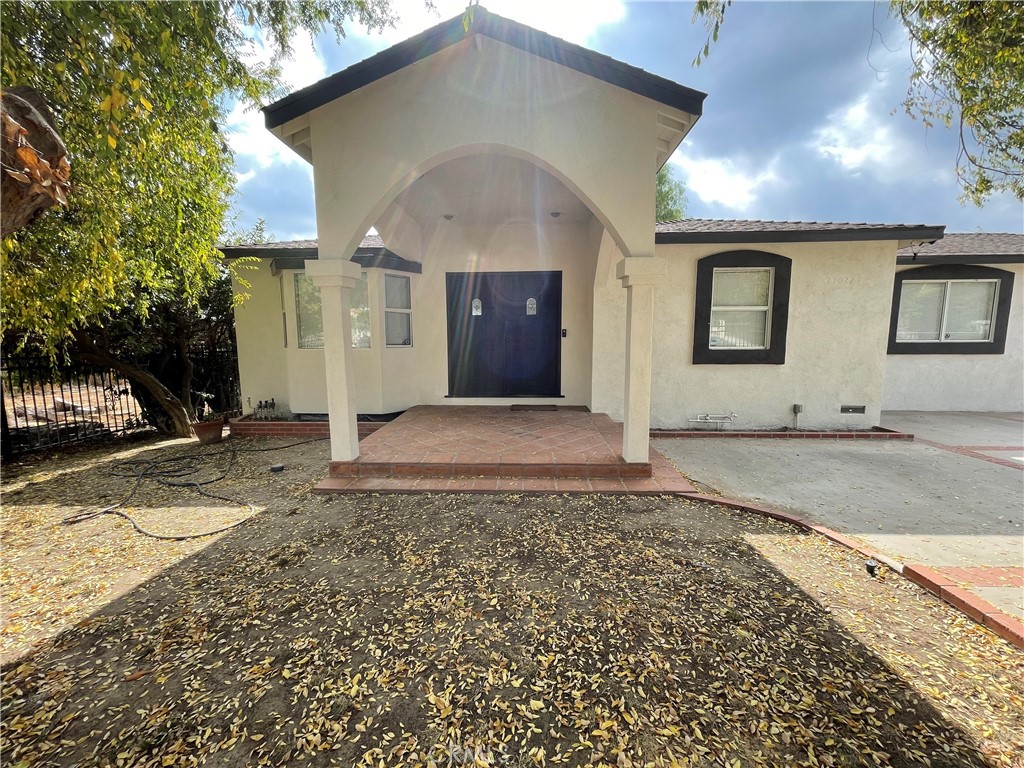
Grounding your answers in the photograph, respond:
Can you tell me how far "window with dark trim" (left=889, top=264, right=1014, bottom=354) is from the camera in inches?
292

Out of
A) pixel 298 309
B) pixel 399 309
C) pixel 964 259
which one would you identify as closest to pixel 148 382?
pixel 298 309

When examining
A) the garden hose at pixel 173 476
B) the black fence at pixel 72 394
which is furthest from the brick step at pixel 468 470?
the black fence at pixel 72 394

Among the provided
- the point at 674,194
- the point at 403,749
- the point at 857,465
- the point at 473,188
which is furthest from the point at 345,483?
the point at 674,194

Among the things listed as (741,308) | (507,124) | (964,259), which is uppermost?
(507,124)

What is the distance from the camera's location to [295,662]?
2041mm

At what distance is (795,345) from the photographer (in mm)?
6340

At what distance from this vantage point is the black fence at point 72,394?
5.81 meters

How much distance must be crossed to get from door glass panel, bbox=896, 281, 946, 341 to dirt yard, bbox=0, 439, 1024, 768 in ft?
23.4

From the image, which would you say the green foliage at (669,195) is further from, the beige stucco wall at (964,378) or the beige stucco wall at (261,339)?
the beige stucco wall at (261,339)

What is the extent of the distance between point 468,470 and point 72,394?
7703 millimetres

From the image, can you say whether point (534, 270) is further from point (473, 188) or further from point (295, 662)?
point (295, 662)

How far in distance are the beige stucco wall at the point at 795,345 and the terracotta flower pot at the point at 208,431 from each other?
6.31m

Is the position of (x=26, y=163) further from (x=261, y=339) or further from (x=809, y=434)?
(x=809, y=434)

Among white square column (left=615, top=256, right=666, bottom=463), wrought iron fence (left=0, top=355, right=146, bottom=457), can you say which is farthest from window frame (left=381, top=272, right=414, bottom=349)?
wrought iron fence (left=0, top=355, right=146, bottom=457)
